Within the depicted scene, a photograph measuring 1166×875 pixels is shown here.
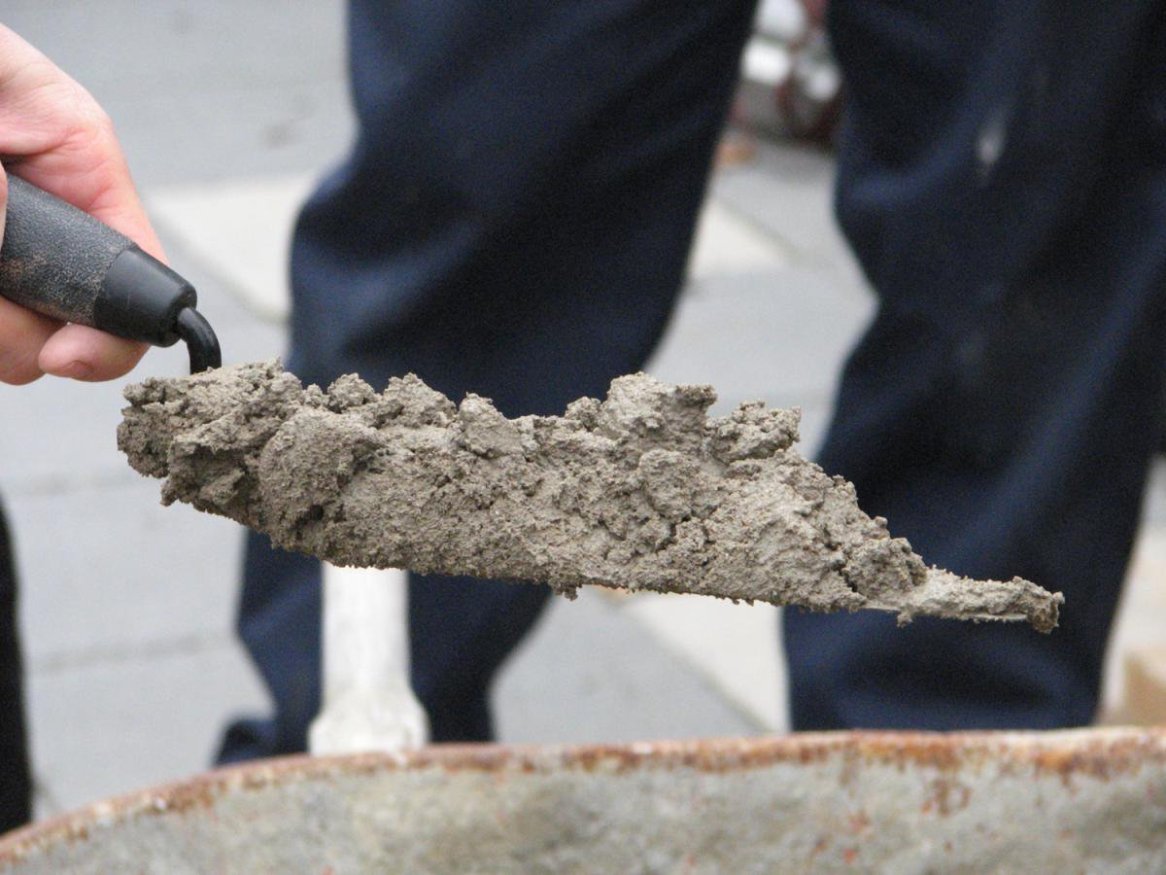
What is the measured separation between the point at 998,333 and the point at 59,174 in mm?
1037

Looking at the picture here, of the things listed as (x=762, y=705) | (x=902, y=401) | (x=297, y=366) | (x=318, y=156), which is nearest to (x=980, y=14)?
(x=902, y=401)

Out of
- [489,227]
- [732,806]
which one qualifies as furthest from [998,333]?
[732,806]

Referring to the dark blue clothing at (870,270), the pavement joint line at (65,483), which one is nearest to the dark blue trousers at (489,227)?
the dark blue clothing at (870,270)

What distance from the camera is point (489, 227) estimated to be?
178 centimetres

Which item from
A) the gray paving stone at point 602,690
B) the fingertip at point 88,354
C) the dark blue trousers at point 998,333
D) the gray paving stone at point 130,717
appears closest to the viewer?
the fingertip at point 88,354

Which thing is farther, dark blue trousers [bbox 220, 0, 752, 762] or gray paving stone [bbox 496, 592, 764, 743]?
gray paving stone [bbox 496, 592, 764, 743]

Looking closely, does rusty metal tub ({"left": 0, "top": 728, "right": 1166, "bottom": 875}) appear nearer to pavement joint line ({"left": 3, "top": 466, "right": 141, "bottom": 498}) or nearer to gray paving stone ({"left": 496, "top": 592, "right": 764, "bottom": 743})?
gray paving stone ({"left": 496, "top": 592, "right": 764, "bottom": 743})

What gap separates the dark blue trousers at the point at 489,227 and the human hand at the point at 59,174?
22.6 inches

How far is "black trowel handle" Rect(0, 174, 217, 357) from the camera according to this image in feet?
3.27

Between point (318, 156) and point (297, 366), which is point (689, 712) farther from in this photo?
point (318, 156)

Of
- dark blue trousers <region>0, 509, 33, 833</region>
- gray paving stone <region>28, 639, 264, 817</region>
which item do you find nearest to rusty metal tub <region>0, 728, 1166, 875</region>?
dark blue trousers <region>0, 509, 33, 833</region>

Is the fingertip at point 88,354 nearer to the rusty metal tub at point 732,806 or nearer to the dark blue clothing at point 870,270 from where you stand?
the rusty metal tub at point 732,806

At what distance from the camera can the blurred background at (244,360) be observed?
7.97 ft

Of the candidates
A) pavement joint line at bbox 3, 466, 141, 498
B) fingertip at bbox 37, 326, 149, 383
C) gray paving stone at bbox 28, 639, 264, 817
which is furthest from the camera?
pavement joint line at bbox 3, 466, 141, 498
